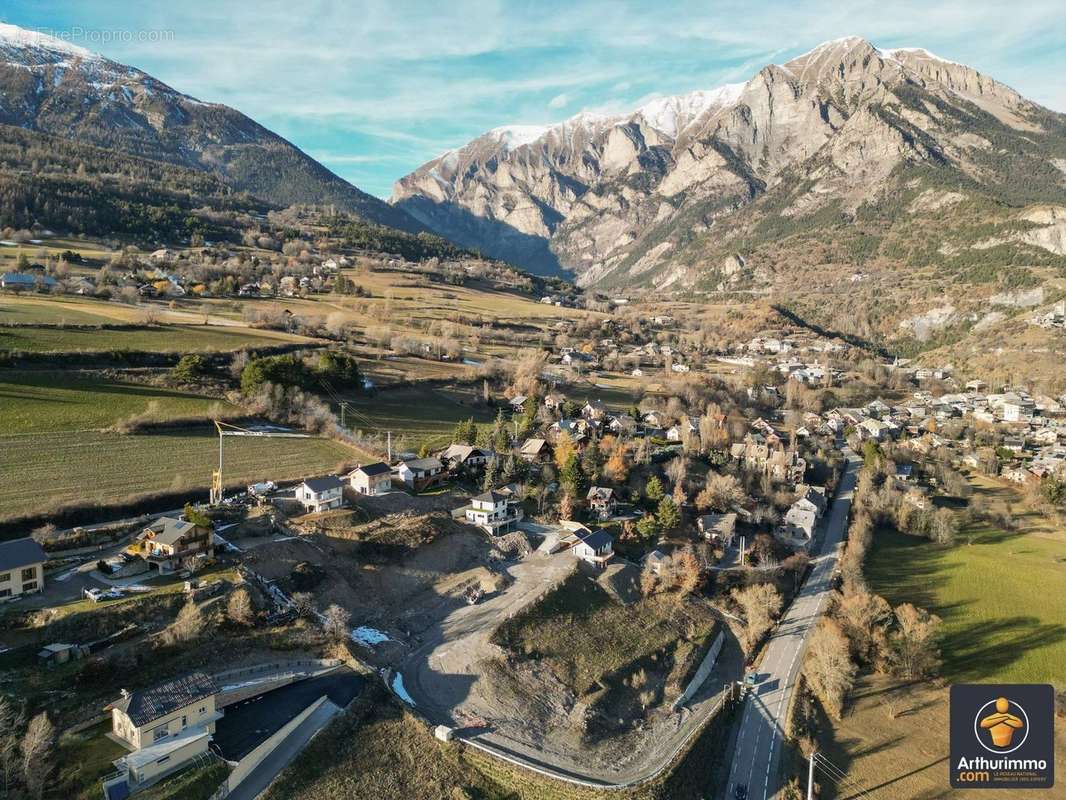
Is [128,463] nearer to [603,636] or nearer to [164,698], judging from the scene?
[164,698]

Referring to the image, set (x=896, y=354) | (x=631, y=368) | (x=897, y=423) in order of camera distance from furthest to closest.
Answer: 1. (x=896, y=354)
2. (x=631, y=368)
3. (x=897, y=423)

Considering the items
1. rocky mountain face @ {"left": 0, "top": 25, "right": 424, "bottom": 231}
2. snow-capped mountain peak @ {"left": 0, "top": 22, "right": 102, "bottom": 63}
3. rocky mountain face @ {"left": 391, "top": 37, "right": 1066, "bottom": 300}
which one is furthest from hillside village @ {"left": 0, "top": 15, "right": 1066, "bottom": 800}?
snow-capped mountain peak @ {"left": 0, "top": 22, "right": 102, "bottom": 63}

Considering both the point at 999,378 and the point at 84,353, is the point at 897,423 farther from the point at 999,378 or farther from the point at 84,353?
the point at 84,353

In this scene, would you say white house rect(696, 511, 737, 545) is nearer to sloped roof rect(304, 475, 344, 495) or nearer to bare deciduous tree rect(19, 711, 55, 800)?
sloped roof rect(304, 475, 344, 495)

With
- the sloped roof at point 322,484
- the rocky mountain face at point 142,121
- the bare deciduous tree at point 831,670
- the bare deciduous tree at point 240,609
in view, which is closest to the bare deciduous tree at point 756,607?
the bare deciduous tree at point 831,670

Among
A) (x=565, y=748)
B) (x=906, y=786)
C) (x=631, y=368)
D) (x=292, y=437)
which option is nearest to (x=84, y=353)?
(x=292, y=437)

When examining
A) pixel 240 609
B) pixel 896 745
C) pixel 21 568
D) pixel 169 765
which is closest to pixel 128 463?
pixel 21 568

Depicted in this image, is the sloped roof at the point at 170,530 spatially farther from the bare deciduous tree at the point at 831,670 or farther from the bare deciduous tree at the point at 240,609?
the bare deciduous tree at the point at 831,670
